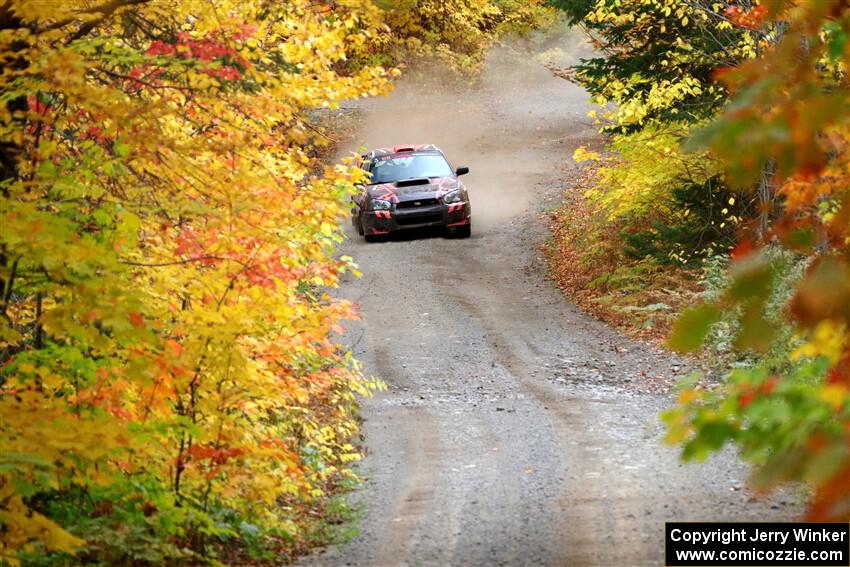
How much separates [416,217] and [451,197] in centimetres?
88

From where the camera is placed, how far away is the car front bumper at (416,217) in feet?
73.5

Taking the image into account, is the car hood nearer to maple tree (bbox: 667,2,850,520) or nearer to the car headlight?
the car headlight

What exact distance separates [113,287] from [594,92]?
1278cm

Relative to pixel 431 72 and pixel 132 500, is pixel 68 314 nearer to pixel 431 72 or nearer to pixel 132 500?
pixel 132 500

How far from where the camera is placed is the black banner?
285 inches

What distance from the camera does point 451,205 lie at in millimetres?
22453

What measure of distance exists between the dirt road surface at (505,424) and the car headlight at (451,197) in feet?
3.53

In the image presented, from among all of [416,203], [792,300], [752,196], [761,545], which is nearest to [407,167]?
[416,203]

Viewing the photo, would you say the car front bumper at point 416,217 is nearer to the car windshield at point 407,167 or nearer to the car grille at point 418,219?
the car grille at point 418,219

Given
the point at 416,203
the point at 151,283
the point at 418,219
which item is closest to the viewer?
the point at 151,283

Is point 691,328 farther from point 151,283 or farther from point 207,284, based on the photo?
point 151,283

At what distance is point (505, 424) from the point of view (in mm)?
12266

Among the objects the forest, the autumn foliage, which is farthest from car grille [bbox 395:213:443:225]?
the autumn foliage

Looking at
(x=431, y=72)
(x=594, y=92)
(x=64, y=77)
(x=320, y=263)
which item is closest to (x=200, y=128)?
(x=320, y=263)
